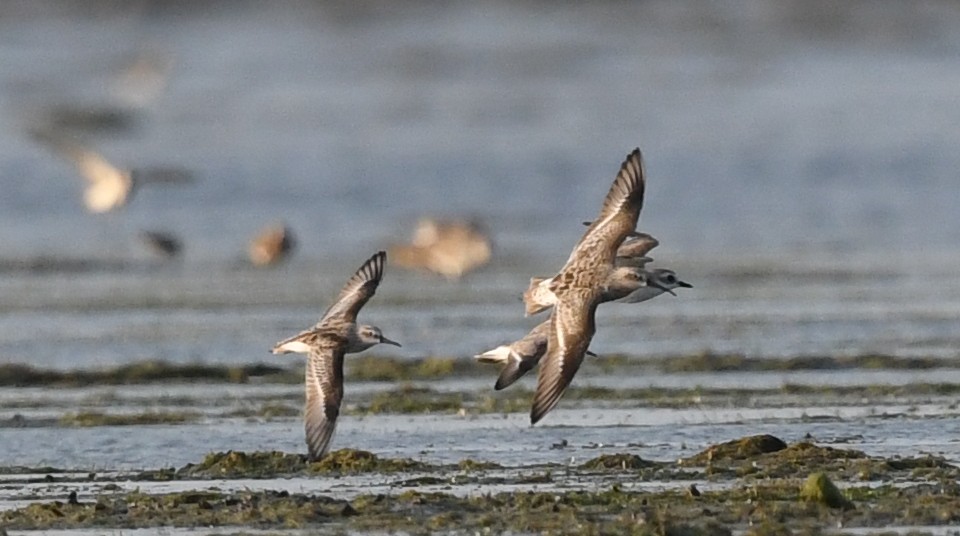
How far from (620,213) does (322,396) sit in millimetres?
1790

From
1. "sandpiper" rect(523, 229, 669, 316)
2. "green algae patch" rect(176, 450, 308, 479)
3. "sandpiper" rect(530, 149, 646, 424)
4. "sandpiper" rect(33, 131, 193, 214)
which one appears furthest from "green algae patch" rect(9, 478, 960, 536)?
"sandpiper" rect(33, 131, 193, 214)

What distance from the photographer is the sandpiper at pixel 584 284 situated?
10.6 m

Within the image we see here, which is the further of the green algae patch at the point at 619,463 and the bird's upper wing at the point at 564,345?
the green algae patch at the point at 619,463

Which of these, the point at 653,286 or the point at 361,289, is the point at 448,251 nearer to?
the point at 361,289

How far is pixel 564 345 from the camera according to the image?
10.8m

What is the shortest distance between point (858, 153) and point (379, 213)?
7.21 m

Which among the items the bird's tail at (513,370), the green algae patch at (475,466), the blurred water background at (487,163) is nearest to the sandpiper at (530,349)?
the bird's tail at (513,370)

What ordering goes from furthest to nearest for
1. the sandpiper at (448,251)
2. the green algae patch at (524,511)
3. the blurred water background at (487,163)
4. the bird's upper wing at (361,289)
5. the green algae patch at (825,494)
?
the sandpiper at (448,251), the blurred water background at (487,163), the bird's upper wing at (361,289), the green algae patch at (825,494), the green algae patch at (524,511)

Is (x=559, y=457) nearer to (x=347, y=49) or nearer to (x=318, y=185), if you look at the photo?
(x=318, y=185)

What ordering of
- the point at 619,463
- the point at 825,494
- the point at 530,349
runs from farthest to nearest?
the point at 530,349
the point at 619,463
the point at 825,494

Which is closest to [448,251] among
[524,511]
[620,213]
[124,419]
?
[124,419]

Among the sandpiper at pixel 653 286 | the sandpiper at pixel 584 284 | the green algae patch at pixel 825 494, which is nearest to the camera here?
the green algae patch at pixel 825 494

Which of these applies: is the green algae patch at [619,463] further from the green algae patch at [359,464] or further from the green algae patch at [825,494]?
the green algae patch at [825,494]

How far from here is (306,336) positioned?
38.5 ft
